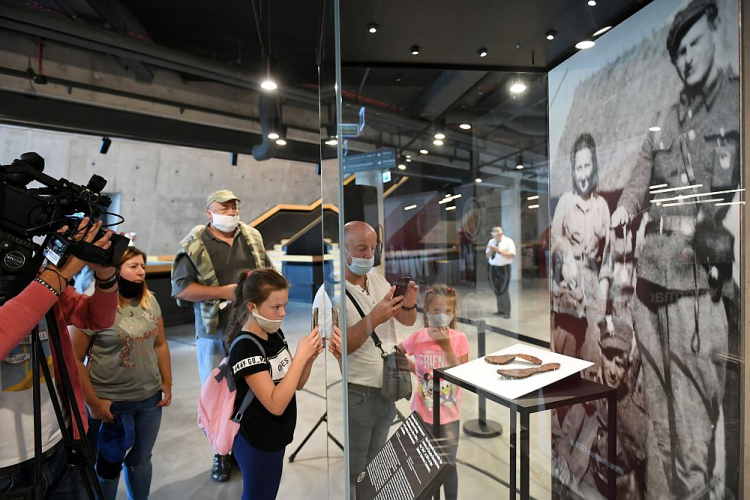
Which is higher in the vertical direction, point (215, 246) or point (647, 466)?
point (215, 246)

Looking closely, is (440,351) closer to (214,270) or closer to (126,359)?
(126,359)

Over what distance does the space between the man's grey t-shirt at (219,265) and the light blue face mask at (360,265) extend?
1.43 metres

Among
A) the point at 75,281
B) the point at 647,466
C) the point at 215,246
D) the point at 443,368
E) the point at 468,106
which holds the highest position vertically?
the point at 468,106

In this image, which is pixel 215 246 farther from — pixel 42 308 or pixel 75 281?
pixel 42 308

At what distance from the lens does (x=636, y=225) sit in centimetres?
107

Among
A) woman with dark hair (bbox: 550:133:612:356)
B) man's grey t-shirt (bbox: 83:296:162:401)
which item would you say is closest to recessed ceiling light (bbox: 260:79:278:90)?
man's grey t-shirt (bbox: 83:296:162:401)

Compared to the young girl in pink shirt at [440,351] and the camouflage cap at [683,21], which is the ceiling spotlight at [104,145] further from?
the camouflage cap at [683,21]

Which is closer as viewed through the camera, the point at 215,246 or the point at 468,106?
the point at 468,106

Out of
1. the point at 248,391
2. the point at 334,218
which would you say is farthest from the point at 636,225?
the point at 248,391

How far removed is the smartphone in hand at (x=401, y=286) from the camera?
104 centimetres

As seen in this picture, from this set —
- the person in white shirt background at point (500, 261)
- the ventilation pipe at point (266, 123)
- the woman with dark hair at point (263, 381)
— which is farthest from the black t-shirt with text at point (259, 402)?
the ventilation pipe at point (266, 123)

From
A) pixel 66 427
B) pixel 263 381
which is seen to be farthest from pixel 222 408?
pixel 66 427

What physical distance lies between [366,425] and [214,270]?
1508mm

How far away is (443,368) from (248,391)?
30.0 inches
